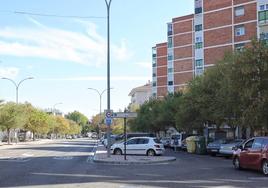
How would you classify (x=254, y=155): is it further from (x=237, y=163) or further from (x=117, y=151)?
(x=117, y=151)

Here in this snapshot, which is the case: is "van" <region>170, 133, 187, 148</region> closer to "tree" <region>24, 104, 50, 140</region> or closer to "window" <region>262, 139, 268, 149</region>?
"window" <region>262, 139, 268, 149</region>

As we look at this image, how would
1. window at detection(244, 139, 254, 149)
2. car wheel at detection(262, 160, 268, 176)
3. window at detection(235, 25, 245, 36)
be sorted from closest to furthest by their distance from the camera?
car wheel at detection(262, 160, 268, 176) → window at detection(244, 139, 254, 149) → window at detection(235, 25, 245, 36)

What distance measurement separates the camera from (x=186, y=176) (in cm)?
2089

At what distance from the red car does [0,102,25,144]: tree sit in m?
58.4

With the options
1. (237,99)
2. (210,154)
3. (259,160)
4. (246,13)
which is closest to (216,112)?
(210,154)

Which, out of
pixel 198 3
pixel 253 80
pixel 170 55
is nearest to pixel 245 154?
pixel 253 80

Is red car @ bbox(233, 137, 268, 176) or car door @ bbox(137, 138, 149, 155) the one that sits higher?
red car @ bbox(233, 137, 268, 176)

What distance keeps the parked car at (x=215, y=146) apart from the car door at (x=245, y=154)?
15.5 metres

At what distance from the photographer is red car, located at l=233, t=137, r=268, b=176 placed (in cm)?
2248

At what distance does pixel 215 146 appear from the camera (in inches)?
1636

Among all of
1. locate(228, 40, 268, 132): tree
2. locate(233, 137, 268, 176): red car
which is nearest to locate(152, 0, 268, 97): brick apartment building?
locate(228, 40, 268, 132): tree

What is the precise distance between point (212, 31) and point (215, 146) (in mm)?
39309

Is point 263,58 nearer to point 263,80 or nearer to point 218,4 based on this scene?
point 263,80

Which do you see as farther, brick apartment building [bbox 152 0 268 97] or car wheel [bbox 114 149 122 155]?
brick apartment building [bbox 152 0 268 97]
